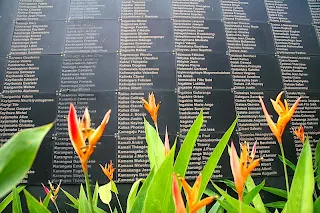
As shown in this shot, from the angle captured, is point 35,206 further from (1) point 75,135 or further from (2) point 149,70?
(2) point 149,70

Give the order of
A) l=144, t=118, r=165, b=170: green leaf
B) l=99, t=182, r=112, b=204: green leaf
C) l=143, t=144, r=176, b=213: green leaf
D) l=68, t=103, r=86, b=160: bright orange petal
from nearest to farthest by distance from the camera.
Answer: l=68, t=103, r=86, b=160: bright orange petal, l=143, t=144, r=176, b=213: green leaf, l=144, t=118, r=165, b=170: green leaf, l=99, t=182, r=112, b=204: green leaf

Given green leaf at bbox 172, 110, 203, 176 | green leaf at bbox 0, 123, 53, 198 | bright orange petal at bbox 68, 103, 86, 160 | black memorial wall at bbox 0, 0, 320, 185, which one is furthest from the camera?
Result: black memorial wall at bbox 0, 0, 320, 185

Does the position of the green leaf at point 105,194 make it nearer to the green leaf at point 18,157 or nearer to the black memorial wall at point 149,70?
the black memorial wall at point 149,70

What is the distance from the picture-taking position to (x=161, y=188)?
53cm

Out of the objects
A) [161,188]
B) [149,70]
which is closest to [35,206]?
[161,188]

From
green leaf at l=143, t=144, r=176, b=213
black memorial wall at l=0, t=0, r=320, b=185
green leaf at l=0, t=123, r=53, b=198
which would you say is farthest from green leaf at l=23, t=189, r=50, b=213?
black memorial wall at l=0, t=0, r=320, b=185

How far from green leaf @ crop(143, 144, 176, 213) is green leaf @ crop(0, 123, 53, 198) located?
0.27m

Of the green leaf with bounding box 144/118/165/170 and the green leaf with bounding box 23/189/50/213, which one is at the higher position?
the green leaf with bounding box 144/118/165/170

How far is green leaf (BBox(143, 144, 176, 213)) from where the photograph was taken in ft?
1.70

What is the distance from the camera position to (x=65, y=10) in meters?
1.85

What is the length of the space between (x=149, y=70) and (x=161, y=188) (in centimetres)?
121

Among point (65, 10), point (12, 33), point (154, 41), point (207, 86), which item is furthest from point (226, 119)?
point (12, 33)

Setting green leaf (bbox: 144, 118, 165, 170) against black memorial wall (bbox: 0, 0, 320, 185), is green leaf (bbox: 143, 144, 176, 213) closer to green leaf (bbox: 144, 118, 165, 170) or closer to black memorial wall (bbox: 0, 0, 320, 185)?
green leaf (bbox: 144, 118, 165, 170)

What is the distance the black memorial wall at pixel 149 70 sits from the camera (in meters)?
A: 1.53
